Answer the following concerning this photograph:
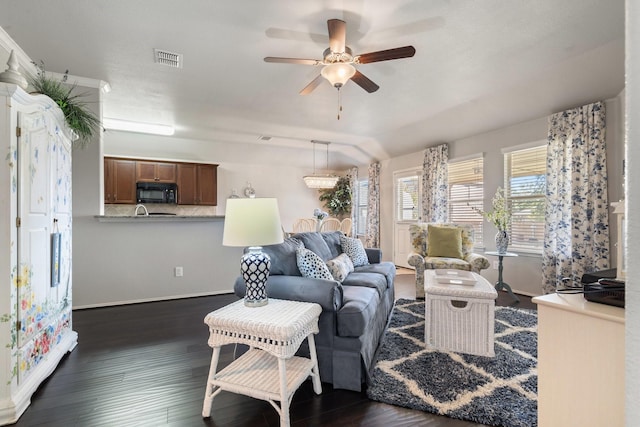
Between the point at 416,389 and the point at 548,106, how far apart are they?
12.7ft

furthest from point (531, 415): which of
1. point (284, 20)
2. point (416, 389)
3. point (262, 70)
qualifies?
point (262, 70)

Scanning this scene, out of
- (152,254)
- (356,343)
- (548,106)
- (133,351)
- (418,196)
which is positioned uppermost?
(548,106)

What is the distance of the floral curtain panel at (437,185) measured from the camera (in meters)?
5.29

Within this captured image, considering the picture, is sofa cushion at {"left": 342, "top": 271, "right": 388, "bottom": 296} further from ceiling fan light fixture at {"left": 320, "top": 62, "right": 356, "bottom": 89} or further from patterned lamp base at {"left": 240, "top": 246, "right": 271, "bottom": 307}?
ceiling fan light fixture at {"left": 320, "top": 62, "right": 356, "bottom": 89}

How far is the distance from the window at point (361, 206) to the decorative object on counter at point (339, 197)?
275mm

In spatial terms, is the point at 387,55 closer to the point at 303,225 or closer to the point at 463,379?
the point at 463,379

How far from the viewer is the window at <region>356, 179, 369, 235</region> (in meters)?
7.80

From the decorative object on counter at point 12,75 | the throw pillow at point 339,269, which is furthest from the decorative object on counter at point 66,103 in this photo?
the throw pillow at point 339,269

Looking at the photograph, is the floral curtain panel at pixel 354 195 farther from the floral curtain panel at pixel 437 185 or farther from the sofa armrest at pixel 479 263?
the sofa armrest at pixel 479 263

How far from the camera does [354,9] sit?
217 centimetres

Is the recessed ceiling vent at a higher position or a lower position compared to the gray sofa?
higher

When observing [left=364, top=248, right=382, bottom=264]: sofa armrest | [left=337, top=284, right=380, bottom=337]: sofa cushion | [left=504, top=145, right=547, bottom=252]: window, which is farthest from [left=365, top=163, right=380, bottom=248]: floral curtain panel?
[left=337, top=284, right=380, bottom=337]: sofa cushion

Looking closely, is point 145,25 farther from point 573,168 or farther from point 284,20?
point 573,168

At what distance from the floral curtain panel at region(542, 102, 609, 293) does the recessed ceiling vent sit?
450 cm
